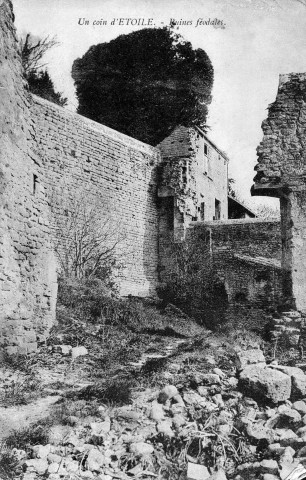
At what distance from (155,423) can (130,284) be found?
12.0m

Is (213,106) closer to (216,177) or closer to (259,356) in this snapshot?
(259,356)

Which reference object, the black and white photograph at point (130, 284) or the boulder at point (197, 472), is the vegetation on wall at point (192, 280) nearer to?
the black and white photograph at point (130, 284)

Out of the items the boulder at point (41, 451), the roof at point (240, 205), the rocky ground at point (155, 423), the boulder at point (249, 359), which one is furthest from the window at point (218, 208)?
the boulder at point (41, 451)

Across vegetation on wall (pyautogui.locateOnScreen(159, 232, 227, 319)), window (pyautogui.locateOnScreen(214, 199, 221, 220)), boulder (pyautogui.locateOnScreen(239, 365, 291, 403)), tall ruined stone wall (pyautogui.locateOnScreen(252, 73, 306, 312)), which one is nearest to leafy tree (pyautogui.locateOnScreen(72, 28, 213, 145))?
tall ruined stone wall (pyautogui.locateOnScreen(252, 73, 306, 312))

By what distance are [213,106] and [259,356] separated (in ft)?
13.0

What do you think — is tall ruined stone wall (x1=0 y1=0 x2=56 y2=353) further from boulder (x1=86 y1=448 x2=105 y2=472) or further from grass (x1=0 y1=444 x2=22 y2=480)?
boulder (x1=86 y1=448 x2=105 y2=472)

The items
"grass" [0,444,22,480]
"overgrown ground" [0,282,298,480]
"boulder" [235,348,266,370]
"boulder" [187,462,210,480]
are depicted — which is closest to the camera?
"grass" [0,444,22,480]

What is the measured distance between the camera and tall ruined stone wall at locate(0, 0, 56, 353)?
6.68 metres

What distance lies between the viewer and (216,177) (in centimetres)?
2328

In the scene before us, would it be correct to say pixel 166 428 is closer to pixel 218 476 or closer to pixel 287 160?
pixel 218 476

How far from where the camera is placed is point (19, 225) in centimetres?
718

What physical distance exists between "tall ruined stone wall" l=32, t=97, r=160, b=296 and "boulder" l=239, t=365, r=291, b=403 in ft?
30.2

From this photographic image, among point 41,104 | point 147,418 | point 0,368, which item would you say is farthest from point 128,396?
point 41,104

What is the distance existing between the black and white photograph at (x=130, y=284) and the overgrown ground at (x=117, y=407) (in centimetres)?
2
